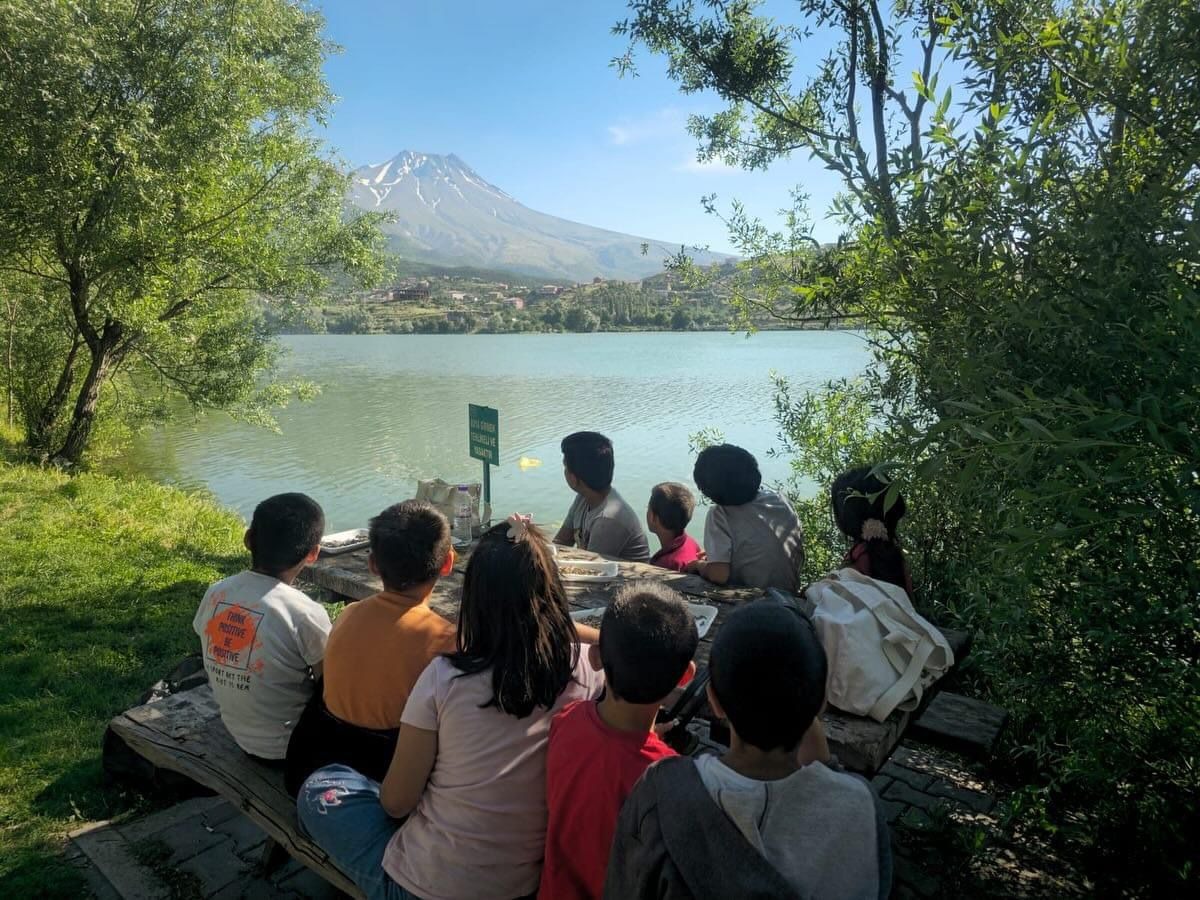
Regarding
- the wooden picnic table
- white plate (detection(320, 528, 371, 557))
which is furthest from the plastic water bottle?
white plate (detection(320, 528, 371, 557))

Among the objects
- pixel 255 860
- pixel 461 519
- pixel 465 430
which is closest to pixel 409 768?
pixel 255 860

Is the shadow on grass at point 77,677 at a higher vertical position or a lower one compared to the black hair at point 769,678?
lower

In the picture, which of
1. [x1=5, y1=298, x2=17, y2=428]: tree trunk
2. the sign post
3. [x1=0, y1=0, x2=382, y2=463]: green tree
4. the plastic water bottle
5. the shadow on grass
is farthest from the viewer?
[x1=5, y1=298, x2=17, y2=428]: tree trunk

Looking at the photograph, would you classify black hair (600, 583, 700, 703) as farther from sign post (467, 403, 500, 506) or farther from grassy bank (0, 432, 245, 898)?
sign post (467, 403, 500, 506)

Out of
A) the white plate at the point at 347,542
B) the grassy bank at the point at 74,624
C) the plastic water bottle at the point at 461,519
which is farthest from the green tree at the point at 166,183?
the plastic water bottle at the point at 461,519

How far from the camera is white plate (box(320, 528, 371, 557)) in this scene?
4.33m

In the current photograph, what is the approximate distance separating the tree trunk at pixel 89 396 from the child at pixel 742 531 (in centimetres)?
1085

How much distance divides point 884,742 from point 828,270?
2691 mm

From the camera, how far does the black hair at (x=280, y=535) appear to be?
2.74 m

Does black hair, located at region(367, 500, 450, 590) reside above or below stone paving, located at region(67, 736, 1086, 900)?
above

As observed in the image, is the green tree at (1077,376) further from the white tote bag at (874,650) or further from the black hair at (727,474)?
the black hair at (727,474)

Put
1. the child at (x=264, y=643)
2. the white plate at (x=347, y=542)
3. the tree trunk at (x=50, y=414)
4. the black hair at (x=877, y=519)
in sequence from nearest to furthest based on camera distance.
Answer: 1. the child at (x=264, y=643)
2. the black hair at (x=877, y=519)
3. the white plate at (x=347, y=542)
4. the tree trunk at (x=50, y=414)

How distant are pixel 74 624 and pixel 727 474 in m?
5.03

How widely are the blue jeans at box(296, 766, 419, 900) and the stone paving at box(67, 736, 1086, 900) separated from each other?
29.2 inches
